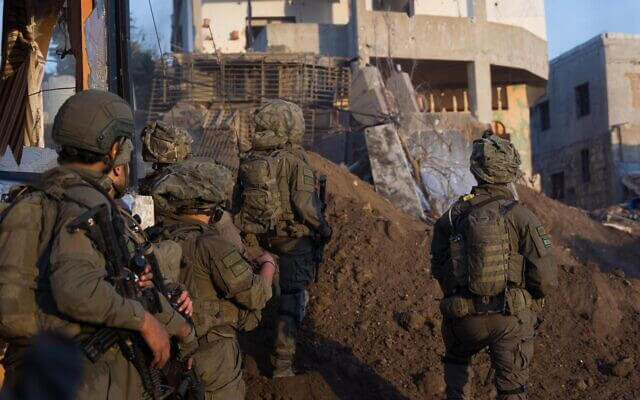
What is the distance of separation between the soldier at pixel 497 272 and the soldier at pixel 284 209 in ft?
4.27

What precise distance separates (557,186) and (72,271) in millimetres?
26436

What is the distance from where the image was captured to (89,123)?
2.99 m

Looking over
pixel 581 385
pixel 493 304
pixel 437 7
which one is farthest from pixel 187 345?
pixel 437 7

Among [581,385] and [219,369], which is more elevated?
[219,369]

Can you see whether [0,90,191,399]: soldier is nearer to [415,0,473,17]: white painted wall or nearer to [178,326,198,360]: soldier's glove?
[178,326,198,360]: soldier's glove

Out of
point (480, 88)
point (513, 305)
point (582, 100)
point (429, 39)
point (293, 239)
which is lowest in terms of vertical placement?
point (513, 305)

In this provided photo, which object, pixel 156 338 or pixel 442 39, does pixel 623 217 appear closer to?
pixel 442 39

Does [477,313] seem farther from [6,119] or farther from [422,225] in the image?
[422,225]

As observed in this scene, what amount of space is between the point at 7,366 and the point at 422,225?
773 centimetres

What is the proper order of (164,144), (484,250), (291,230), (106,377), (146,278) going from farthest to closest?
(291,230), (164,144), (484,250), (146,278), (106,377)

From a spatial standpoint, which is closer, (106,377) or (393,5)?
(106,377)

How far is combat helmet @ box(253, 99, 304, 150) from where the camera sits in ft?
21.2

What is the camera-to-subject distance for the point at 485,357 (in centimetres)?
734

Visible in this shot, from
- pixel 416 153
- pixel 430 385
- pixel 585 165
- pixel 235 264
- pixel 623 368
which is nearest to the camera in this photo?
pixel 235 264
